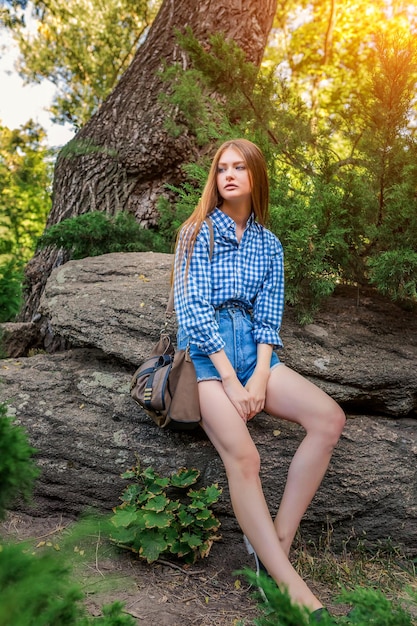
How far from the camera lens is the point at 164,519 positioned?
10.4 ft

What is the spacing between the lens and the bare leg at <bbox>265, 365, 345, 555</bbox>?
288cm

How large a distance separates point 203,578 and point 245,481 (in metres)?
0.79

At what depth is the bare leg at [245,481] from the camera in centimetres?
259

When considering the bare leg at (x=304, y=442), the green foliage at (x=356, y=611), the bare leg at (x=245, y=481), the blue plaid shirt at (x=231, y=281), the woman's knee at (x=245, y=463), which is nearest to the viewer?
the green foliage at (x=356, y=611)

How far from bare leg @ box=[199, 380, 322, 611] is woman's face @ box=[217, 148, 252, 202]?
1094mm

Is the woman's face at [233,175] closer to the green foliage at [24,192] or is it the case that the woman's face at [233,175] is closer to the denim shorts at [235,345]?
the denim shorts at [235,345]

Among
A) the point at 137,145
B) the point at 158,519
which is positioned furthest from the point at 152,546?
the point at 137,145

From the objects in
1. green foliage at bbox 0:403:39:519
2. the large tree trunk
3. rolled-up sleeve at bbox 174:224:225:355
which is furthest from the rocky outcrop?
green foliage at bbox 0:403:39:519

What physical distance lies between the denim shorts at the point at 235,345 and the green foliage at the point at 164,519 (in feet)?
2.41

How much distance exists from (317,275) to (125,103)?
2975 millimetres

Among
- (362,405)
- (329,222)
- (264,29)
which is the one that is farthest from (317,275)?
(264,29)

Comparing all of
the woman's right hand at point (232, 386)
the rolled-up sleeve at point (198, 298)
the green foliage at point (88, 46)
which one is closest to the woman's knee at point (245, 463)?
the woman's right hand at point (232, 386)

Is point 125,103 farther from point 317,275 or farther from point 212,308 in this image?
point 212,308

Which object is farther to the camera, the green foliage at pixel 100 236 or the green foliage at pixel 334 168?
the green foliage at pixel 100 236
